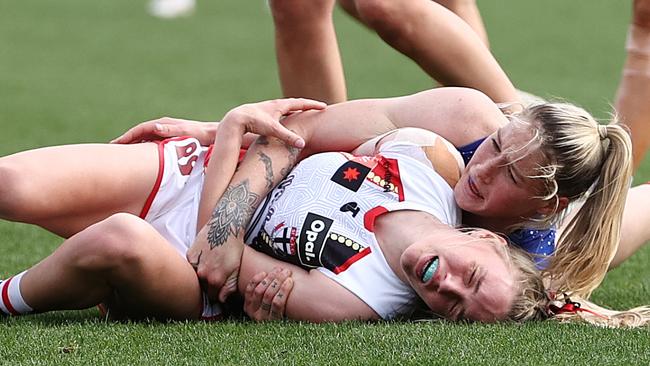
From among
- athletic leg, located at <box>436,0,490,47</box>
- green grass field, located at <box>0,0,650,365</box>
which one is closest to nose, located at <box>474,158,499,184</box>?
green grass field, located at <box>0,0,650,365</box>

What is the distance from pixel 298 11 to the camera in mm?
3674

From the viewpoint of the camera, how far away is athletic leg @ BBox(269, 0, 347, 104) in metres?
3.70

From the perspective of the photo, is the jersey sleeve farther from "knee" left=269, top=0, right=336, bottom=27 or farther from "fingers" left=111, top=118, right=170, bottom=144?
"knee" left=269, top=0, right=336, bottom=27

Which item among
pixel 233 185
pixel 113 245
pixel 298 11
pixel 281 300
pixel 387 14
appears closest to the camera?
pixel 113 245

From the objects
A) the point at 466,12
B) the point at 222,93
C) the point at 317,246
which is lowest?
the point at 222,93

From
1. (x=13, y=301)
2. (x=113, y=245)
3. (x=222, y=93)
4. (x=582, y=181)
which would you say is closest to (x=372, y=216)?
(x=582, y=181)

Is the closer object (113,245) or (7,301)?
(113,245)

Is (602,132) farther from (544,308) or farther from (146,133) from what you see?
(146,133)

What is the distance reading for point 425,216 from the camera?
113 inches

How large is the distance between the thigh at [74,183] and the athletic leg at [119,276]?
0.15m

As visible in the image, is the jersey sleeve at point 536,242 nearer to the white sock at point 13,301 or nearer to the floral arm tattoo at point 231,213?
the floral arm tattoo at point 231,213

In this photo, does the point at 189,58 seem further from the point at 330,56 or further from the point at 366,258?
the point at 366,258

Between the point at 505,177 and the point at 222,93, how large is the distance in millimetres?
4438

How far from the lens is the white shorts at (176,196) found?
3.06 m
